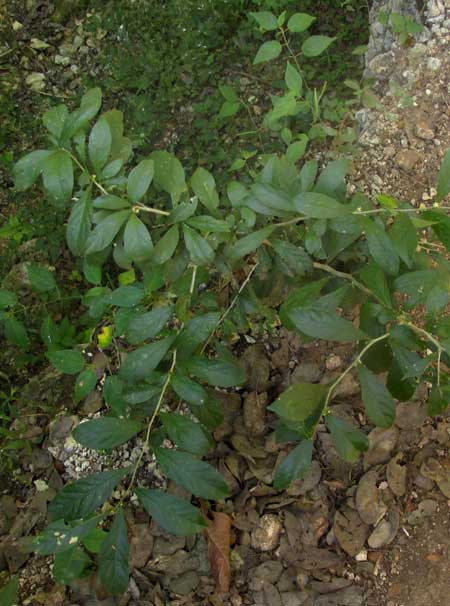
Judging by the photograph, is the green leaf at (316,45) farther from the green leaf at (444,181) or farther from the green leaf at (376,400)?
the green leaf at (376,400)

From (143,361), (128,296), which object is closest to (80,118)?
(128,296)

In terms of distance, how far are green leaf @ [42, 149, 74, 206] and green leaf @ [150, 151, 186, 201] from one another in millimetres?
197

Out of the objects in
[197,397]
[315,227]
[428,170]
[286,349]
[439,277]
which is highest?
[315,227]

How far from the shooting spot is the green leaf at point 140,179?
1.42 metres

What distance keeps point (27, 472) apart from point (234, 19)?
2157 mm

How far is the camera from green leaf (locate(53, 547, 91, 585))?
5.15 ft

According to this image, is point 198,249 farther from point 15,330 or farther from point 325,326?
point 15,330

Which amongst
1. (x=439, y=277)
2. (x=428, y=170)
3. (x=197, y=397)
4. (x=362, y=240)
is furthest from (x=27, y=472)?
(x=428, y=170)

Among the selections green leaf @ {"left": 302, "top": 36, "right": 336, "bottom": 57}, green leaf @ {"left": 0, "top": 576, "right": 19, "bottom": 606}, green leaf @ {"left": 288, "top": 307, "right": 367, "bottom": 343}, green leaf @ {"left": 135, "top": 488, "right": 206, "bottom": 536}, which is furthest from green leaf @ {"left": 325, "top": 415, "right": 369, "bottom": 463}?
green leaf @ {"left": 302, "top": 36, "right": 336, "bottom": 57}

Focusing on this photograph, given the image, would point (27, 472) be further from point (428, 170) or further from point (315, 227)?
point (428, 170)

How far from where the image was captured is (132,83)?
119 inches

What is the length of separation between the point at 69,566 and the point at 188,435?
61 cm

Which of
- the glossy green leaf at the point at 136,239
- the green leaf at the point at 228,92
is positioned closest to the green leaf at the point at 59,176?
the glossy green leaf at the point at 136,239

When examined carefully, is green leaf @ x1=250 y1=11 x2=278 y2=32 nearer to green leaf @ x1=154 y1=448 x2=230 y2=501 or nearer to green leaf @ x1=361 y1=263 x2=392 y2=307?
green leaf @ x1=361 y1=263 x2=392 y2=307
